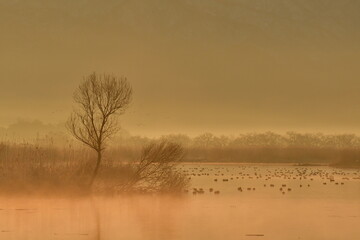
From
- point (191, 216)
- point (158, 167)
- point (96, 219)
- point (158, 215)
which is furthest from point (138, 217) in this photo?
point (158, 167)

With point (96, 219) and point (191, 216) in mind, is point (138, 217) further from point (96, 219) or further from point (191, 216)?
point (191, 216)

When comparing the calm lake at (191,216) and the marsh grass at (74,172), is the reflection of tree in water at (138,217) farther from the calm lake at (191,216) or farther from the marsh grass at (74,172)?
the marsh grass at (74,172)

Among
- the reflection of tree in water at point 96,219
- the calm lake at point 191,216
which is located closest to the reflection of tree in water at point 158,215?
the calm lake at point 191,216

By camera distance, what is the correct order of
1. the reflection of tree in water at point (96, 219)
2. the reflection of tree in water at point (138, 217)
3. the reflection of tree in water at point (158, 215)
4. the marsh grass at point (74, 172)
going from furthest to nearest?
1. the marsh grass at point (74, 172)
2. the reflection of tree in water at point (158, 215)
3. the reflection of tree in water at point (138, 217)
4. the reflection of tree in water at point (96, 219)

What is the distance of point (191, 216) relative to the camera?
90.6 feet

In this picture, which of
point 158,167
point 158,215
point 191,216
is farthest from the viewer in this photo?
point 158,167

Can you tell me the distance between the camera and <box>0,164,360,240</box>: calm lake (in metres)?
22.4

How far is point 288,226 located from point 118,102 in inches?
574

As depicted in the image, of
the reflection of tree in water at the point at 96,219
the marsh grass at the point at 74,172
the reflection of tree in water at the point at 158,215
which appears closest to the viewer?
the reflection of tree in water at the point at 96,219

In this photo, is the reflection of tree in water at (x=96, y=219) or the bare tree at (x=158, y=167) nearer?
the reflection of tree in water at (x=96, y=219)

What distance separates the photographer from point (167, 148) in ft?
122

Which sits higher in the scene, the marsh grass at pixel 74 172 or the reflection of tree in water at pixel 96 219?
the marsh grass at pixel 74 172

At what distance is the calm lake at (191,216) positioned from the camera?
22.4m

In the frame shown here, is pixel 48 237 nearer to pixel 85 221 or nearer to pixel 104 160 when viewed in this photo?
pixel 85 221
